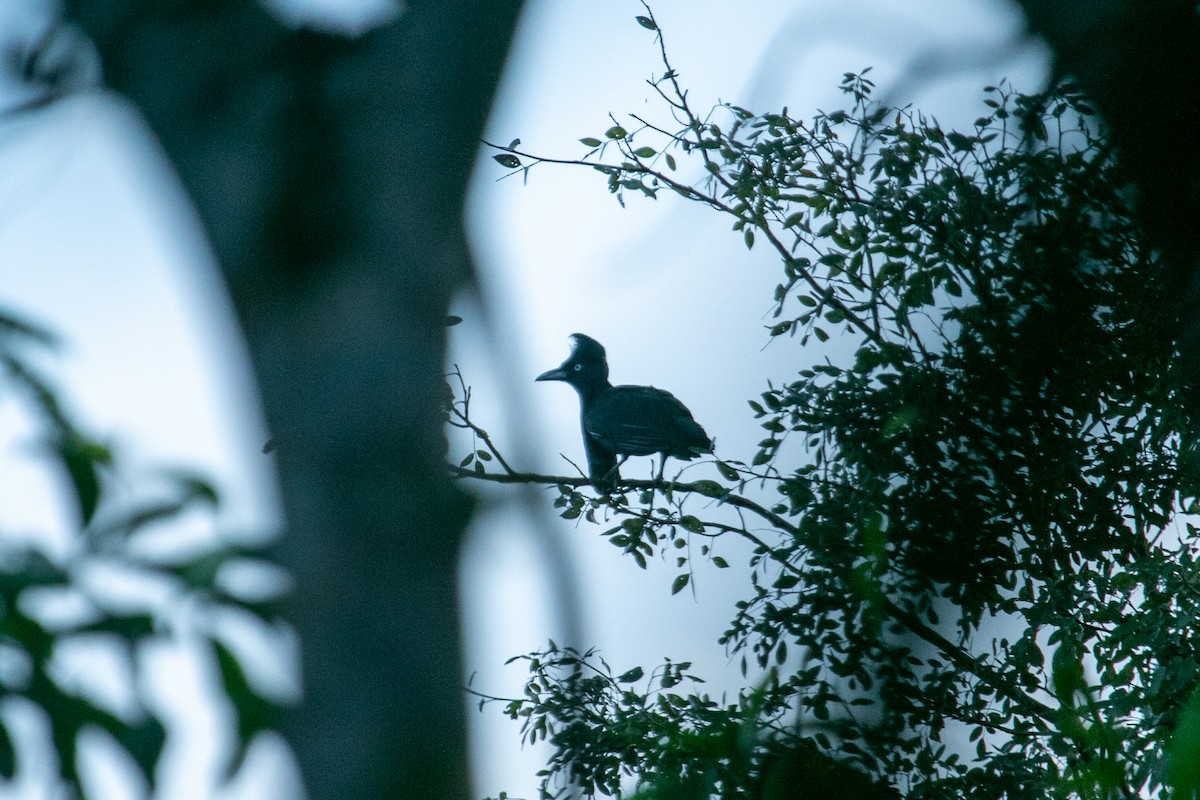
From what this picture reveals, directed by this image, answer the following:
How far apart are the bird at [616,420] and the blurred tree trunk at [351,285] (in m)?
1.70

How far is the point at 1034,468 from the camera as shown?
230 cm

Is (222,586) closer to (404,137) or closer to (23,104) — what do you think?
(404,137)

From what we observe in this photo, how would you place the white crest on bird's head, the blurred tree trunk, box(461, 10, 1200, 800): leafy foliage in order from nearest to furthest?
the blurred tree trunk < box(461, 10, 1200, 800): leafy foliage < the white crest on bird's head

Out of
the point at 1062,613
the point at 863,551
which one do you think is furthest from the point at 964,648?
the point at 863,551

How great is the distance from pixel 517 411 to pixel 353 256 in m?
0.22

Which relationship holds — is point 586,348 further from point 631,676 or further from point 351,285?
point 351,285

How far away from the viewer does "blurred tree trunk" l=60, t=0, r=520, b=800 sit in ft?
2.86

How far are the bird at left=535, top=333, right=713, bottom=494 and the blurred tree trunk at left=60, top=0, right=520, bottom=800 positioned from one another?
1.70m

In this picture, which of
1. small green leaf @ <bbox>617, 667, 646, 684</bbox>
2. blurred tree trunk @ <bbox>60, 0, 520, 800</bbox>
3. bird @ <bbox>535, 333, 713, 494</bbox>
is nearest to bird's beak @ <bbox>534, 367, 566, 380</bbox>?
bird @ <bbox>535, 333, 713, 494</bbox>

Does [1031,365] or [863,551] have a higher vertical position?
[1031,365]

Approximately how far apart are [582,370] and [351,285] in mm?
2401

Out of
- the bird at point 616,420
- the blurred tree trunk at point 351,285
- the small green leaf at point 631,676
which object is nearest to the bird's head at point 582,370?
the bird at point 616,420

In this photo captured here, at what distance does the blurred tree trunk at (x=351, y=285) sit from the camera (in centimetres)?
87

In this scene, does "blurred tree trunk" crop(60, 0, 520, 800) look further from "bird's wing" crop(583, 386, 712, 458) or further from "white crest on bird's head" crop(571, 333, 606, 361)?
"white crest on bird's head" crop(571, 333, 606, 361)
